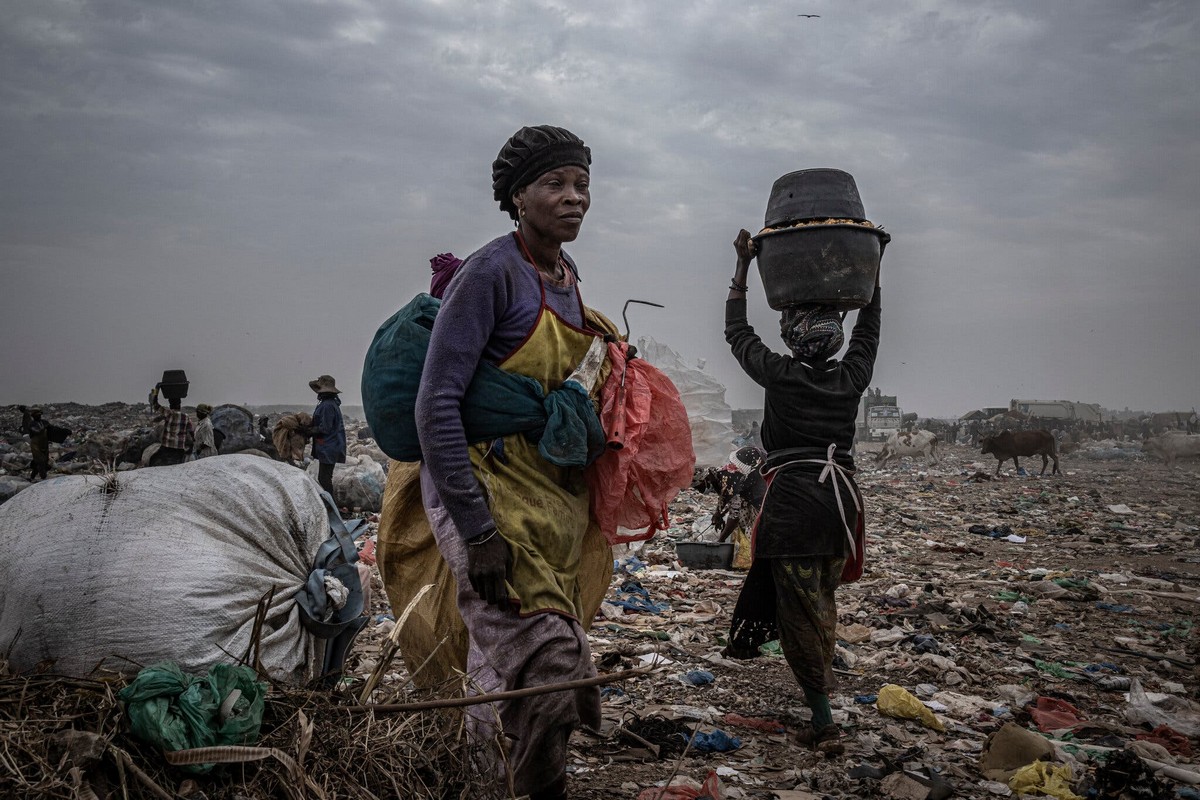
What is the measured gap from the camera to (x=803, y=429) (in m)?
3.18

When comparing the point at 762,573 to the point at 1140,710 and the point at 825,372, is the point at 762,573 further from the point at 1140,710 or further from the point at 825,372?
the point at 1140,710

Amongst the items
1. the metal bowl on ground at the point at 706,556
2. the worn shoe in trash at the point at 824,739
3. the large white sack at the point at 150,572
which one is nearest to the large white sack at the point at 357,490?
the metal bowl on ground at the point at 706,556

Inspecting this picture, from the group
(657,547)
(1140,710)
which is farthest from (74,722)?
(657,547)

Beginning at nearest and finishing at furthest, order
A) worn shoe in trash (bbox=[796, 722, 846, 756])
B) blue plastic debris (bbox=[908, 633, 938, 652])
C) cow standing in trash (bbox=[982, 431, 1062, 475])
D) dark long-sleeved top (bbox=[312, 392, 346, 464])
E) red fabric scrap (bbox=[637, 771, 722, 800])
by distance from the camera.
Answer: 1. red fabric scrap (bbox=[637, 771, 722, 800])
2. worn shoe in trash (bbox=[796, 722, 846, 756])
3. blue plastic debris (bbox=[908, 633, 938, 652])
4. dark long-sleeved top (bbox=[312, 392, 346, 464])
5. cow standing in trash (bbox=[982, 431, 1062, 475])

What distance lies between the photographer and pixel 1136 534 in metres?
8.94

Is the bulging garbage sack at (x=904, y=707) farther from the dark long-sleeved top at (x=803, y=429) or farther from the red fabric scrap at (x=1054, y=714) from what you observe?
the dark long-sleeved top at (x=803, y=429)

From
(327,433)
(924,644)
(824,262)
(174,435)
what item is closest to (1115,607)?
(924,644)

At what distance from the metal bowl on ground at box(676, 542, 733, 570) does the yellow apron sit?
14.1ft

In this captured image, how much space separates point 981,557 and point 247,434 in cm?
830

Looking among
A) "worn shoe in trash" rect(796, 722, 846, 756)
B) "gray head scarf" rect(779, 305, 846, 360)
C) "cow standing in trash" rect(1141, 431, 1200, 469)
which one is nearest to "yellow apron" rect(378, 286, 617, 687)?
"gray head scarf" rect(779, 305, 846, 360)

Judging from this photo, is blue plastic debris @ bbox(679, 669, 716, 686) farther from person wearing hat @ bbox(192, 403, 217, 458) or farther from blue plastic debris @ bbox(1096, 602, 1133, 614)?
person wearing hat @ bbox(192, 403, 217, 458)

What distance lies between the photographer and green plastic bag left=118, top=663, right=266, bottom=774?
1.42 meters

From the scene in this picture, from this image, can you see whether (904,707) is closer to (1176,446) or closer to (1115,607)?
(1115,607)

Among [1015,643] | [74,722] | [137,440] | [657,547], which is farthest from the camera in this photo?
[137,440]
